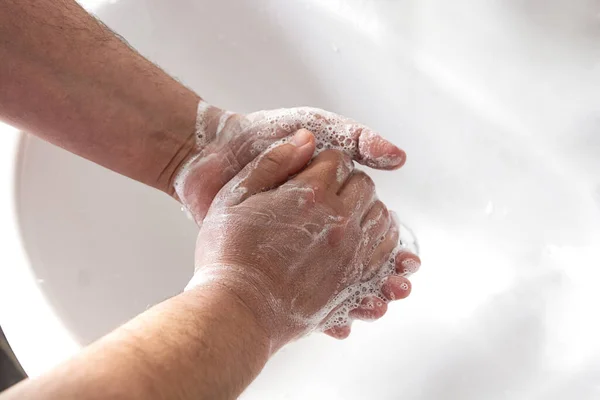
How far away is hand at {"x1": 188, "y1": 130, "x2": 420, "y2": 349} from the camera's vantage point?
69 centimetres

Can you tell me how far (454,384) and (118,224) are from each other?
0.66 m

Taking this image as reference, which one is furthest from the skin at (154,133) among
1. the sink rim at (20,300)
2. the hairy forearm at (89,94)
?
the sink rim at (20,300)

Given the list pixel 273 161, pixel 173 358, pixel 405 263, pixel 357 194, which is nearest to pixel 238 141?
pixel 273 161

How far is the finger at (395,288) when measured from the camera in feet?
2.72

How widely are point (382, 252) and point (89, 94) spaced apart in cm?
48

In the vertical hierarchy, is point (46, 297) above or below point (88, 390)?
above

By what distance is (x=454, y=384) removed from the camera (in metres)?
0.94

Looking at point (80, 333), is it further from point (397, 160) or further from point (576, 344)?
point (576, 344)

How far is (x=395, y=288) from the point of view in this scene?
83cm

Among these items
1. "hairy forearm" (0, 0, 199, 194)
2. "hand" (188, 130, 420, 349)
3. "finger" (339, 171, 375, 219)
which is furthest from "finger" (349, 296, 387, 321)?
"hairy forearm" (0, 0, 199, 194)

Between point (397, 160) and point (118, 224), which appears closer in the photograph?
point (397, 160)

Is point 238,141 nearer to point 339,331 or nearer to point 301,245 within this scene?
point 301,245

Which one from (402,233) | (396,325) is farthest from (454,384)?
(402,233)

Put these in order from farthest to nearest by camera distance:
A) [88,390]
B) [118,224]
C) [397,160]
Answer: [118,224] → [397,160] → [88,390]
